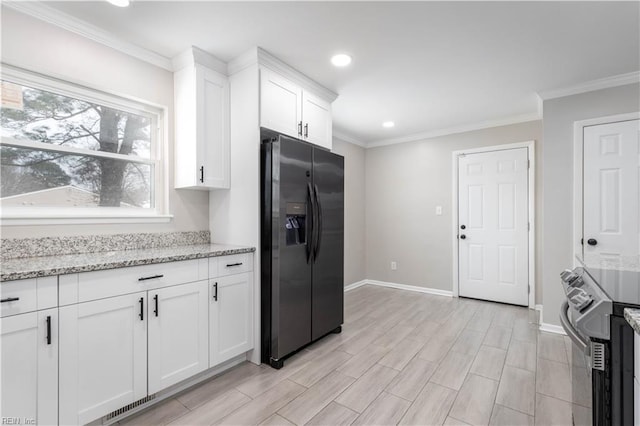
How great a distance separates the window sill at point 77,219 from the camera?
1.80 metres

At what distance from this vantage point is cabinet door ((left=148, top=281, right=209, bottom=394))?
1.83 m

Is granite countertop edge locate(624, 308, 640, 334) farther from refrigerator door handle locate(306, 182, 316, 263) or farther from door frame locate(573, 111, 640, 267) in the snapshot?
door frame locate(573, 111, 640, 267)

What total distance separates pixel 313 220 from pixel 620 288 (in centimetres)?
193

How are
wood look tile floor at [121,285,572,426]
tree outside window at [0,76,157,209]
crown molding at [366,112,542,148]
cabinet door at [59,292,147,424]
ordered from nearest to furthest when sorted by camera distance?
1. cabinet door at [59,292,147,424]
2. wood look tile floor at [121,285,572,426]
3. tree outside window at [0,76,157,209]
4. crown molding at [366,112,542,148]

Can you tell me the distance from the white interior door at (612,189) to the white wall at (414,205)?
107 centimetres

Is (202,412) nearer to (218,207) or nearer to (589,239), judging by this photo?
Result: (218,207)

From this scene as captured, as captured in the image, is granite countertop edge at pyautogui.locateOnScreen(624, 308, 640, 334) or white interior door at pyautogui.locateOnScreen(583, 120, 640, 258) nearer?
granite countertop edge at pyautogui.locateOnScreen(624, 308, 640, 334)

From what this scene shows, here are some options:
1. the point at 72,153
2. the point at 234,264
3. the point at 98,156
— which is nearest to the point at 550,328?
the point at 234,264

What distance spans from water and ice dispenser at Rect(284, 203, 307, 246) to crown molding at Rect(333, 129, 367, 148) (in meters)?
2.27

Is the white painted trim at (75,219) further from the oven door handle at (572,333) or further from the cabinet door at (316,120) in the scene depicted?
the oven door handle at (572,333)

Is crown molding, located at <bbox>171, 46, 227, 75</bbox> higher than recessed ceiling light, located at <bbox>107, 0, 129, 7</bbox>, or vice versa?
recessed ceiling light, located at <bbox>107, 0, 129, 7</bbox>

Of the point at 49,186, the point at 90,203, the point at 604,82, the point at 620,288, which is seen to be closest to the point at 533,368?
the point at 620,288

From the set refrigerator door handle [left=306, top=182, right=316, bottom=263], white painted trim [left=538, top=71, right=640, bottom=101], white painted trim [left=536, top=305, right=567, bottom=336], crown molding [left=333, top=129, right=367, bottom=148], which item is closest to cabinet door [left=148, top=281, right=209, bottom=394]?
refrigerator door handle [left=306, top=182, right=316, bottom=263]

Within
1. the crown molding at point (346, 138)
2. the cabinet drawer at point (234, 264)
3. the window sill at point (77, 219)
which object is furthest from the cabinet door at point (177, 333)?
the crown molding at point (346, 138)
